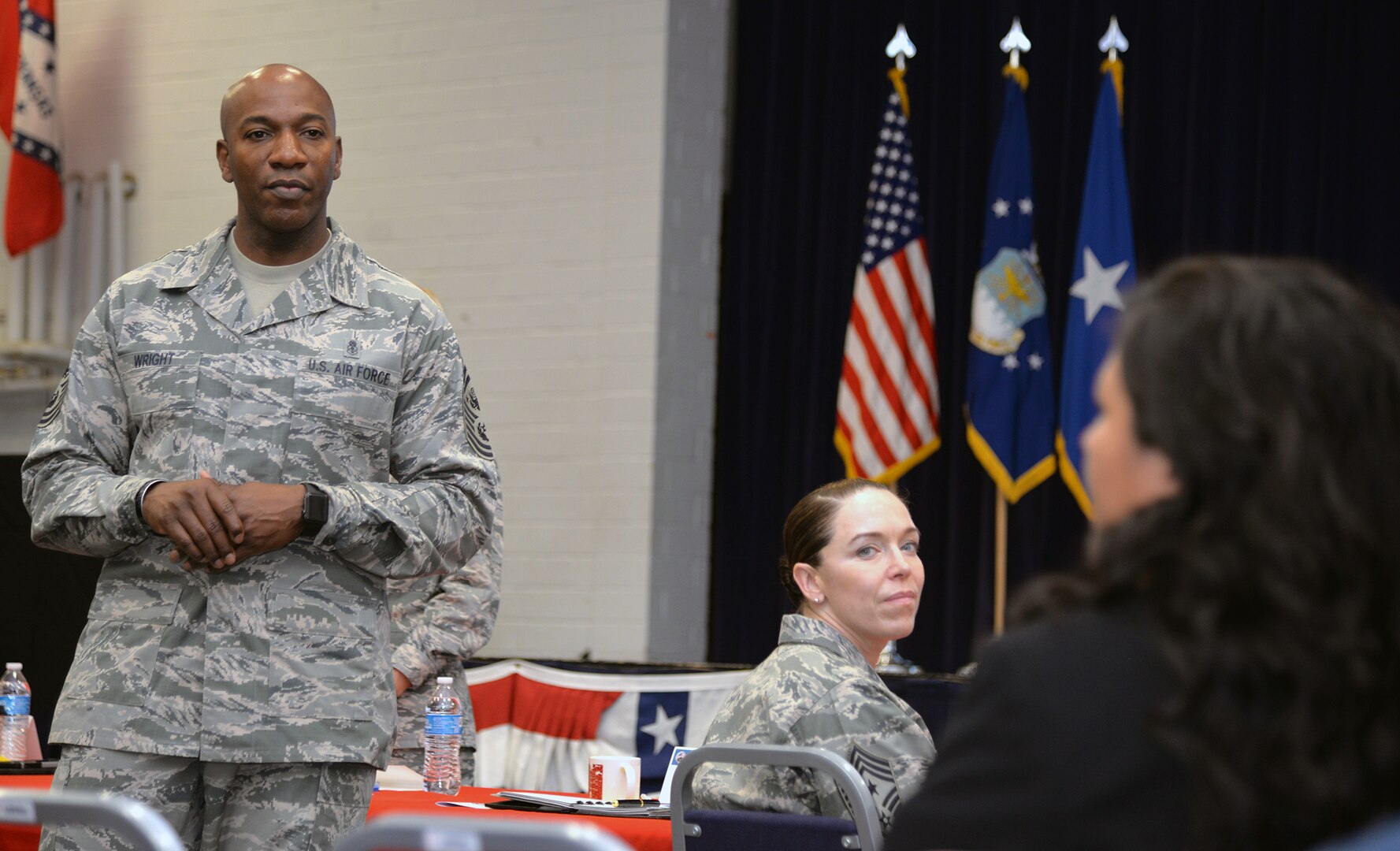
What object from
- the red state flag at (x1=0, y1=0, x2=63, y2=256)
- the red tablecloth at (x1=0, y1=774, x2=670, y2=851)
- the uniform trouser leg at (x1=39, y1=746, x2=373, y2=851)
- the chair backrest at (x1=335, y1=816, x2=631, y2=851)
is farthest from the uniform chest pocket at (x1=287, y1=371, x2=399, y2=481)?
the red state flag at (x1=0, y1=0, x2=63, y2=256)

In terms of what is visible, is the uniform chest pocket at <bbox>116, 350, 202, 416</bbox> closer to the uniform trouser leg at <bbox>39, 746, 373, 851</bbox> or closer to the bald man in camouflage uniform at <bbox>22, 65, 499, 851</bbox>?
the bald man in camouflage uniform at <bbox>22, 65, 499, 851</bbox>

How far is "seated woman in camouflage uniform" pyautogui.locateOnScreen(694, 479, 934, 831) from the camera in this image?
2.15 m

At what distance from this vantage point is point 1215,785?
868 millimetres

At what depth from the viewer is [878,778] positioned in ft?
6.93

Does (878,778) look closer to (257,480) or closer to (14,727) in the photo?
(257,480)

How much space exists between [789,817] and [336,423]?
29.9 inches

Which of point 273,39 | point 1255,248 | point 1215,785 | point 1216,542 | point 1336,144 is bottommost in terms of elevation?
point 1215,785

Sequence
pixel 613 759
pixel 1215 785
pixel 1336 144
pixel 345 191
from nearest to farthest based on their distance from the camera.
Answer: pixel 1215 785 → pixel 613 759 → pixel 1336 144 → pixel 345 191

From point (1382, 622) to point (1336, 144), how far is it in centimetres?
445

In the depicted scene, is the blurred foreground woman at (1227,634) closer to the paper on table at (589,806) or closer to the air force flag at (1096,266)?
the paper on table at (589,806)

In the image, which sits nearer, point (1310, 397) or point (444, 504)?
point (1310, 397)

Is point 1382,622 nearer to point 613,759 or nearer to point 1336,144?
point 613,759

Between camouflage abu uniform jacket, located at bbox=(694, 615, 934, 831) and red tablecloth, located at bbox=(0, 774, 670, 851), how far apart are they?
0.14 metres

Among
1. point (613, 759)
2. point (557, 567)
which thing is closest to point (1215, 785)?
point (613, 759)
